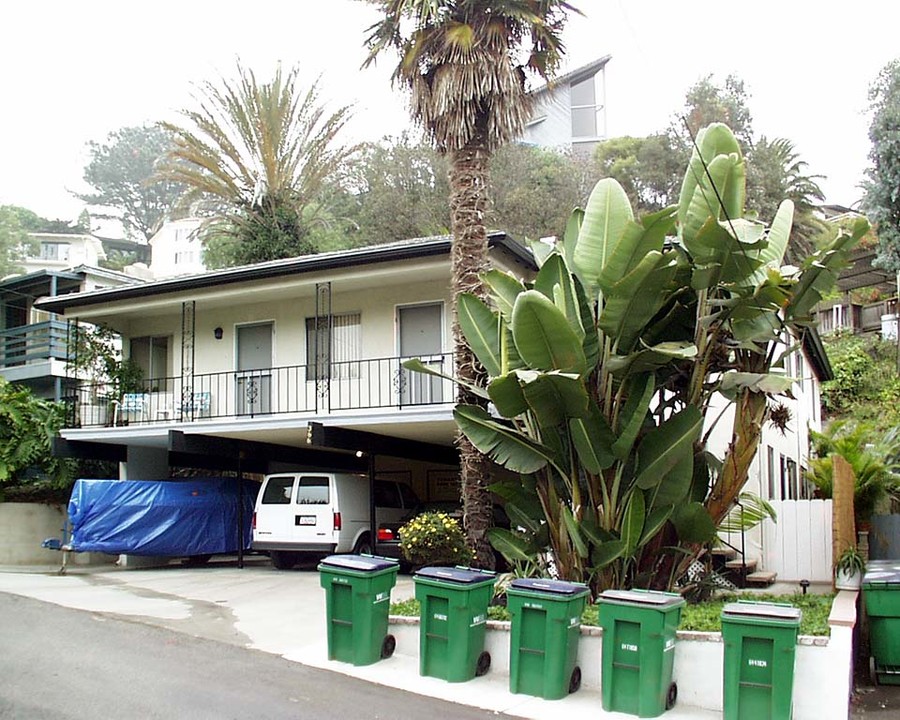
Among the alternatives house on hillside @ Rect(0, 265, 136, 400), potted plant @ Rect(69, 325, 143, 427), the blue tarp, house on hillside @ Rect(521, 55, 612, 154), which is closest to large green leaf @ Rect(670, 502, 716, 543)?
the blue tarp

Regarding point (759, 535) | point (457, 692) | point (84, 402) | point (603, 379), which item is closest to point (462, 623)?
point (457, 692)

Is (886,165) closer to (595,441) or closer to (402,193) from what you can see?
(595,441)

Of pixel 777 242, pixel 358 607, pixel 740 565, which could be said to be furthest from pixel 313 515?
pixel 777 242

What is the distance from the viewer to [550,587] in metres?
8.55

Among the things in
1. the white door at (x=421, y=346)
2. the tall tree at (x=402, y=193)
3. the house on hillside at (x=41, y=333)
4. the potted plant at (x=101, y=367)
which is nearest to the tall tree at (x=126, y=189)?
the tall tree at (x=402, y=193)

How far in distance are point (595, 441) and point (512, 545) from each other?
188 centimetres

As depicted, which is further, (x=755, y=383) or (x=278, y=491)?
(x=278, y=491)

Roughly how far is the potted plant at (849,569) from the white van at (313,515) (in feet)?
28.4

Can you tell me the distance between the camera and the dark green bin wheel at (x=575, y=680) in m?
8.66

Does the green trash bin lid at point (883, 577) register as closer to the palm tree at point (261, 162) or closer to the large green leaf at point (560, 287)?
the large green leaf at point (560, 287)

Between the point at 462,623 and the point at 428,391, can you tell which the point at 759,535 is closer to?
the point at 428,391

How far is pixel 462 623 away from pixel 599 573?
211cm

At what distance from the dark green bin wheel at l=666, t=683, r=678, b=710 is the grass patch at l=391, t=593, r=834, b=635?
591 mm

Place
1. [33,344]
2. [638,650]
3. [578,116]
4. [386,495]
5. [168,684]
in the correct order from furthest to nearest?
[578,116] < [33,344] < [386,495] < [168,684] < [638,650]
